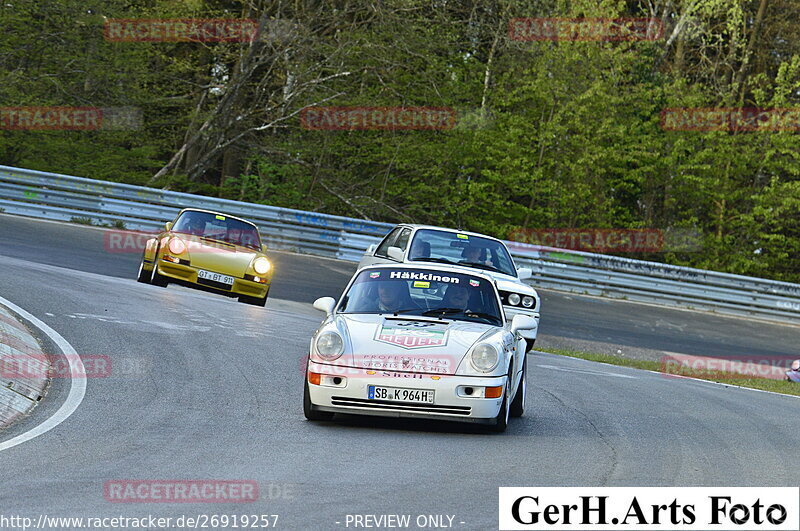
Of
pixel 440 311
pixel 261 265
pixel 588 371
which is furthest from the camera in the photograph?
pixel 261 265

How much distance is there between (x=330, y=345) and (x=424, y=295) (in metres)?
1.33

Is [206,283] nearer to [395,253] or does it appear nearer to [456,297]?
[395,253]

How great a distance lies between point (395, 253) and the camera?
15.1m

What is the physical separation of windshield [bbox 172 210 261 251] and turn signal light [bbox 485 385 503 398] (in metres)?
9.02

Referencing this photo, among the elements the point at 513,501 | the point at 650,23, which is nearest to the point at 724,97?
the point at 650,23

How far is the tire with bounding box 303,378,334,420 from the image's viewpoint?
29.8 ft

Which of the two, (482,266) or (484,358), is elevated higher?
(482,266)

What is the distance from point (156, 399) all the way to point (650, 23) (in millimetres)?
30667

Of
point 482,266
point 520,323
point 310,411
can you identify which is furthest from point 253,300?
point 310,411

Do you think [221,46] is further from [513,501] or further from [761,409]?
[513,501]

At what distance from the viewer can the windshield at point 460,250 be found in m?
15.5

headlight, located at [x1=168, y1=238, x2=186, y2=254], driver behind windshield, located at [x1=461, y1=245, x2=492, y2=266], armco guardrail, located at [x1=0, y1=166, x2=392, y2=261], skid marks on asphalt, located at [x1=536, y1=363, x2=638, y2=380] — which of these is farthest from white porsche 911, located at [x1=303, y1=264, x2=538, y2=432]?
armco guardrail, located at [x1=0, y1=166, x2=392, y2=261]

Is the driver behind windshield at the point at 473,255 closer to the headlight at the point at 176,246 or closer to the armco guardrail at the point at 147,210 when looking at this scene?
the headlight at the point at 176,246

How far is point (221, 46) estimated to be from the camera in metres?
31.9
